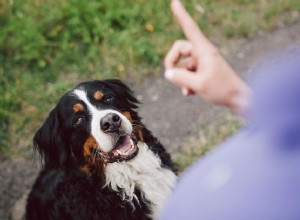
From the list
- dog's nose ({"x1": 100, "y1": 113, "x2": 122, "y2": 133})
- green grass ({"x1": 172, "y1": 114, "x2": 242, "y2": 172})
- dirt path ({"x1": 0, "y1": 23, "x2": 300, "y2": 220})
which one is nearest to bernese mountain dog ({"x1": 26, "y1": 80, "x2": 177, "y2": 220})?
dog's nose ({"x1": 100, "y1": 113, "x2": 122, "y2": 133})

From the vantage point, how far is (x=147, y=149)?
284cm

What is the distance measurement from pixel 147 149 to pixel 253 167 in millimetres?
1899

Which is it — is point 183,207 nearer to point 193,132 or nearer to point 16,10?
point 193,132

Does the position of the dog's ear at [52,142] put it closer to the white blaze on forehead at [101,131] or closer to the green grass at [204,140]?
the white blaze on forehead at [101,131]

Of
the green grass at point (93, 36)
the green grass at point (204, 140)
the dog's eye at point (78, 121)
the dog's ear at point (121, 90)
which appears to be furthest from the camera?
the green grass at point (93, 36)

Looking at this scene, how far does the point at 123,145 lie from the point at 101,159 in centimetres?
16

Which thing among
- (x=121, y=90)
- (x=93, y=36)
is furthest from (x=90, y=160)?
(x=93, y=36)

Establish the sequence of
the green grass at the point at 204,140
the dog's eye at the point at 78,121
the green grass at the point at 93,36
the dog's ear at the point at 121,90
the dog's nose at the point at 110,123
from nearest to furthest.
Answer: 1. the dog's nose at the point at 110,123
2. the dog's eye at the point at 78,121
3. the dog's ear at the point at 121,90
4. the green grass at the point at 204,140
5. the green grass at the point at 93,36

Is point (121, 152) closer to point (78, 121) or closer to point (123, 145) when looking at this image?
point (123, 145)

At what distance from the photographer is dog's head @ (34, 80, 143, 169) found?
104 inches

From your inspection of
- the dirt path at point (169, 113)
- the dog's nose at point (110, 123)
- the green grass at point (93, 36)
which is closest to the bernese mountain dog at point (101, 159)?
the dog's nose at point (110, 123)

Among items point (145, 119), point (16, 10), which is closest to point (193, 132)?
point (145, 119)

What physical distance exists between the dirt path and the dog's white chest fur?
882 mm

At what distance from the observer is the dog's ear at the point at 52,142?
2.79 metres
